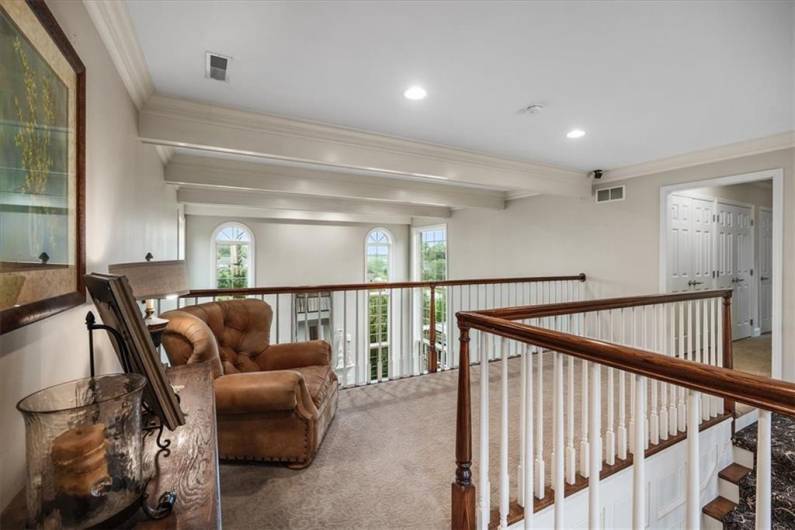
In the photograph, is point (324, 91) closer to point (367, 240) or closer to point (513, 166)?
point (513, 166)

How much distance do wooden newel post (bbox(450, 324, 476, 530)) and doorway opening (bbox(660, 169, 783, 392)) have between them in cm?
391

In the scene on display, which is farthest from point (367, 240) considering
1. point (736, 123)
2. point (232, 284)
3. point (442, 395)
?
point (736, 123)

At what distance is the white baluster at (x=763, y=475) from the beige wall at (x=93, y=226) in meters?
1.63

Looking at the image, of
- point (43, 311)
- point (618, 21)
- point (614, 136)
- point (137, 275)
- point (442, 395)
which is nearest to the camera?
point (43, 311)

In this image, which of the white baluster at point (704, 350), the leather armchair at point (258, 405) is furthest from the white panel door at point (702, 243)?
the leather armchair at point (258, 405)

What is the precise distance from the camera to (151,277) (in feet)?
5.29

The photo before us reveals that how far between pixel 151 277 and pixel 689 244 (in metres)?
5.85

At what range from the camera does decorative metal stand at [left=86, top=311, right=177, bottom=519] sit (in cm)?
71

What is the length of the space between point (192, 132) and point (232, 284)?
4.94 meters

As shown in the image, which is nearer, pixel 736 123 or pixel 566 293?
pixel 736 123

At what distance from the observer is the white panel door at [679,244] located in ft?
14.4

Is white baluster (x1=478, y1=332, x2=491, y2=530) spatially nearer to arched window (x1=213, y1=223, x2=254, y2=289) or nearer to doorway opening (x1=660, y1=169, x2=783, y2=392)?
doorway opening (x1=660, y1=169, x2=783, y2=392)

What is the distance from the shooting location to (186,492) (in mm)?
782

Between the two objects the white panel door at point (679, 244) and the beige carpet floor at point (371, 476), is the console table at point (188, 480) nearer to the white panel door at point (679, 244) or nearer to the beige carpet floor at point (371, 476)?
the beige carpet floor at point (371, 476)
